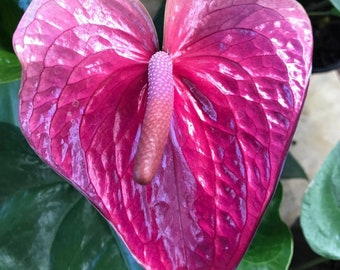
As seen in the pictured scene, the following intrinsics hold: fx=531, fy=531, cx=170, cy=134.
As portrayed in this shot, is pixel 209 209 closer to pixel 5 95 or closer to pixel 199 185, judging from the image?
pixel 199 185

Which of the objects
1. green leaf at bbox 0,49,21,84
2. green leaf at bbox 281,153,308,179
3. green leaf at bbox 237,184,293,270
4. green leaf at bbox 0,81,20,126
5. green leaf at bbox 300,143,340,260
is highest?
green leaf at bbox 0,49,21,84

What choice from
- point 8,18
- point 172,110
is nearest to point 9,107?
point 8,18

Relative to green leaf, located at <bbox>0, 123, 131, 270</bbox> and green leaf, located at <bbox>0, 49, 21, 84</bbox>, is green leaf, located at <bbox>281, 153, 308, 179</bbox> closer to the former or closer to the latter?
green leaf, located at <bbox>0, 123, 131, 270</bbox>

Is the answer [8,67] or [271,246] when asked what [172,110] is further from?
[271,246]

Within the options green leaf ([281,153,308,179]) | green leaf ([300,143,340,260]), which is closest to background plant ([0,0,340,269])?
green leaf ([300,143,340,260])

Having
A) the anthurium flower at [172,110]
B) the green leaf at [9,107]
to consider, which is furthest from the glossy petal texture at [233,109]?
the green leaf at [9,107]

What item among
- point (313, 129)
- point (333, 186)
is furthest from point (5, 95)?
point (313, 129)

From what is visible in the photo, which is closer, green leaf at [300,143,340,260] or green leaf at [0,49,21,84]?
green leaf at [0,49,21,84]
